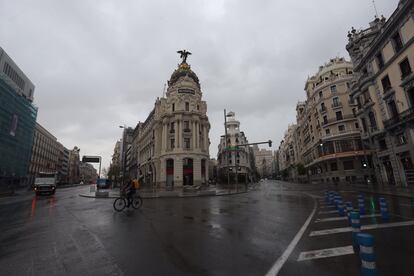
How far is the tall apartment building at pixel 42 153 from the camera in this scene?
7588cm

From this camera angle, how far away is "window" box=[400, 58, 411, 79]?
22.6 meters

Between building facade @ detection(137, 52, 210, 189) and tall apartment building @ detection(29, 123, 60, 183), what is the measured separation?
54605mm

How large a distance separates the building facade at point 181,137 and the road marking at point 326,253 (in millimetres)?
36739

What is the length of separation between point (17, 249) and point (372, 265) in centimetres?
A: 780

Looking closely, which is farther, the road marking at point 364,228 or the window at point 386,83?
the window at point 386,83

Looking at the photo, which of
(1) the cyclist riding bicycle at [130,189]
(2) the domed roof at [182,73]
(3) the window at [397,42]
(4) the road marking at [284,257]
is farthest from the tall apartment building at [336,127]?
(4) the road marking at [284,257]

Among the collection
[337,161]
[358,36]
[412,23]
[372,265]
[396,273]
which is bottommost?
[396,273]

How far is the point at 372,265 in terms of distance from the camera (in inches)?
113

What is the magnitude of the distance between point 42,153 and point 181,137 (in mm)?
71984

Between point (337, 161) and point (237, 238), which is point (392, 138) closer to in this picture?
point (337, 161)

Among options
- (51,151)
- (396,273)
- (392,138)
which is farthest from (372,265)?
(51,151)

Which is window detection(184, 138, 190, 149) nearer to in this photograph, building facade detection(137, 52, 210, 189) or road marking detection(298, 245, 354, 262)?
building facade detection(137, 52, 210, 189)

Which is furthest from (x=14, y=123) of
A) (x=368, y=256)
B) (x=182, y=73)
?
(x=368, y=256)

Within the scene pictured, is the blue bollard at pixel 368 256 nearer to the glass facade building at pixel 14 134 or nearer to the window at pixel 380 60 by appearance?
the window at pixel 380 60
